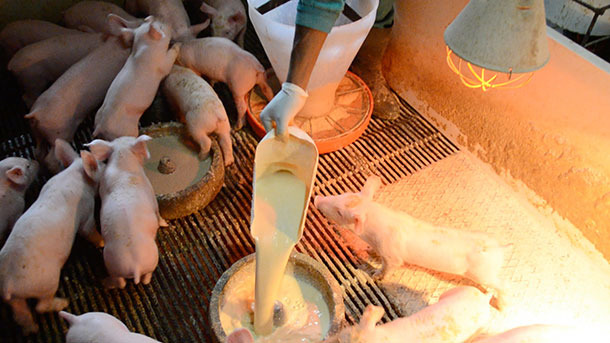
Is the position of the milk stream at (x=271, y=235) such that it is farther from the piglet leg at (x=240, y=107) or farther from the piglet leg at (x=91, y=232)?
the piglet leg at (x=240, y=107)

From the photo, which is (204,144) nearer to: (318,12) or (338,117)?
(338,117)

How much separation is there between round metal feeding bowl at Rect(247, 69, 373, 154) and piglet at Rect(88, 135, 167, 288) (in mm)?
878

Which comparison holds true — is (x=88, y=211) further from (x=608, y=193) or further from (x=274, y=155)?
(x=608, y=193)

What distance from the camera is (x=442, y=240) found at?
232cm

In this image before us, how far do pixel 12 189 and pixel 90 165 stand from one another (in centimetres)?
42

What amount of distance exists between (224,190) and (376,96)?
1.26 metres

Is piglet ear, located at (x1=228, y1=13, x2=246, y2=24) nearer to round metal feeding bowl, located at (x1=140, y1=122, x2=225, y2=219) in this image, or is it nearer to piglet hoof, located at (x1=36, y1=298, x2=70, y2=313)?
round metal feeding bowl, located at (x1=140, y1=122, x2=225, y2=219)

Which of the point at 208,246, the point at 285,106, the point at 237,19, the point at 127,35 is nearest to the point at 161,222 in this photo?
the point at 208,246

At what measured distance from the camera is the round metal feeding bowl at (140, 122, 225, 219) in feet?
8.61

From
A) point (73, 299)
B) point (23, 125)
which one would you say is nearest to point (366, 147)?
point (73, 299)

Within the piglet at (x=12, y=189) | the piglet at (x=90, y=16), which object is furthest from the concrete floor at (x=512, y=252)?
the piglet at (x=90, y=16)

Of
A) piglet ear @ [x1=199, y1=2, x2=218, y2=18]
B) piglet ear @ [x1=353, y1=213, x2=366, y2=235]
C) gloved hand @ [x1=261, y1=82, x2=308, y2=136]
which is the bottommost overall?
piglet ear @ [x1=353, y1=213, x2=366, y2=235]

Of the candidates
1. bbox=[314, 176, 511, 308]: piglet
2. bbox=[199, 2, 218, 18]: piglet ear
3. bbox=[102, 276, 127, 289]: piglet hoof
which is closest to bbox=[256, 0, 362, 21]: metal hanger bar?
bbox=[199, 2, 218, 18]: piglet ear

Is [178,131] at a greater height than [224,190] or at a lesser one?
greater
